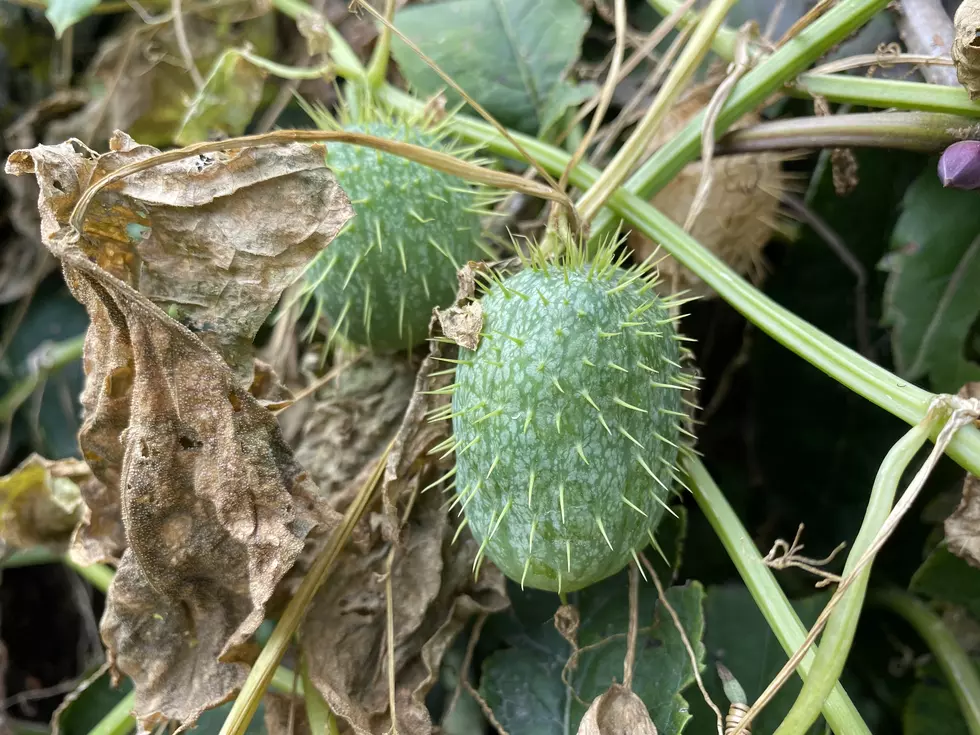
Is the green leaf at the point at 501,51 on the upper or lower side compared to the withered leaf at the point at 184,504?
upper

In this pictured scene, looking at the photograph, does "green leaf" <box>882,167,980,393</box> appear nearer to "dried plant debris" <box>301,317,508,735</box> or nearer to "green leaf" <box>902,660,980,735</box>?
"green leaf" <box>902,660,980,735</box>

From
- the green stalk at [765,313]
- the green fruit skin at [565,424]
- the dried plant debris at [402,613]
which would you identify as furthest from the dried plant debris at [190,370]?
the green stalk at [765,313]

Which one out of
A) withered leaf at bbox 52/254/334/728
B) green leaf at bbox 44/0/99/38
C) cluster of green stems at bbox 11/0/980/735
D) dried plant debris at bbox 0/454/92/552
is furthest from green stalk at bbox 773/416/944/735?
green leaf at bbox 44/0/99/38

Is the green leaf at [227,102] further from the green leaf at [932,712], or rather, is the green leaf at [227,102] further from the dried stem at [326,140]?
the green leaf at [932,712]

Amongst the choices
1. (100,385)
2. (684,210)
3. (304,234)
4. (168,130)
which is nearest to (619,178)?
(684,210)

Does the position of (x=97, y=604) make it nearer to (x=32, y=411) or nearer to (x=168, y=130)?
(x=32, y=411)

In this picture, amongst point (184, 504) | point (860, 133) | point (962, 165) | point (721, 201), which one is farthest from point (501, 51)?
point (184, 504)
